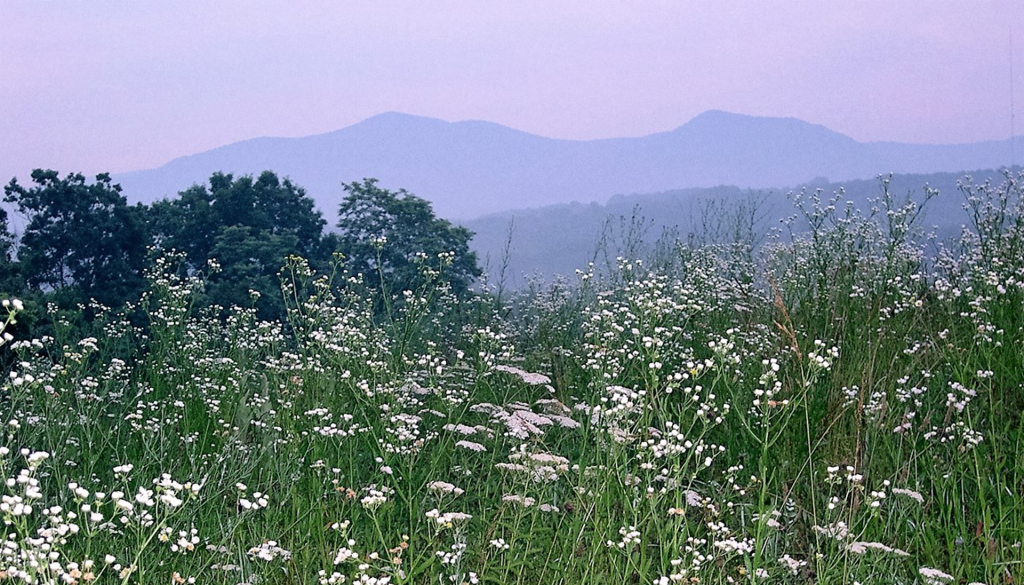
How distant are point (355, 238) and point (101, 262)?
2708 millimetres

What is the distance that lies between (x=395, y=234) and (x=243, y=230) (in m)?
1.66

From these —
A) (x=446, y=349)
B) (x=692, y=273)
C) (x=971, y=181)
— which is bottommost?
(x=446, y=349)

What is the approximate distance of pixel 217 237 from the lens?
9.22 metres

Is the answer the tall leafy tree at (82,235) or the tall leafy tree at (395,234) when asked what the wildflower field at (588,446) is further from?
the tall leafy tree at (395,234)

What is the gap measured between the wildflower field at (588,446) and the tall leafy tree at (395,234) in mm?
2806

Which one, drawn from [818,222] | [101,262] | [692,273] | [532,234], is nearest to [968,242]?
[818,222]

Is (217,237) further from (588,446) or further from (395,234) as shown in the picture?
(588,446)

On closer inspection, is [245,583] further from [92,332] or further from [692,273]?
[92,332]

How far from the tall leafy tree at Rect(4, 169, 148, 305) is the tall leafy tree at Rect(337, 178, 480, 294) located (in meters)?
2.25

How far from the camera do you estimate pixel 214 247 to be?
30.5ft

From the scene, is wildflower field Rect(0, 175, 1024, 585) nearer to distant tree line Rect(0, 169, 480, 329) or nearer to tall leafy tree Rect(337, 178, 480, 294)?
distant tree line Rect(0, 169, 480, 329)

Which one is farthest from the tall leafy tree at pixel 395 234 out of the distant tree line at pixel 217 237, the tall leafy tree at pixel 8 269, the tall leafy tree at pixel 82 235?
the tall leafy tree at pixel 8 269

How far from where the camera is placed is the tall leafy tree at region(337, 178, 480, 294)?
9.81m

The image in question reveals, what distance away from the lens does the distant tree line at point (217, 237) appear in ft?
27.2
